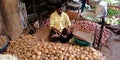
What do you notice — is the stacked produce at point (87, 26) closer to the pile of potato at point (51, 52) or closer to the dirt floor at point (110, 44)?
the dirt floor at point (110, 44)

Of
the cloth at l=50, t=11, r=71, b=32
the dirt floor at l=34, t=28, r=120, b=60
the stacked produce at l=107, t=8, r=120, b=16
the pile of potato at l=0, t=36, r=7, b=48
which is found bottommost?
the dirt floor at l=34, t=28, r=120, b=60

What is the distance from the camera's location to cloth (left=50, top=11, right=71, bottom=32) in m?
5.51

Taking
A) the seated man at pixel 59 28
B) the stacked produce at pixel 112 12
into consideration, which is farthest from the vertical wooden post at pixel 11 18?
the stacked produce at pixel 112 12

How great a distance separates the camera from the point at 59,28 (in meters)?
5.63

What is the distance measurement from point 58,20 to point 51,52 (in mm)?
1273

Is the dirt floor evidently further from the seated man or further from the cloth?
the cloth

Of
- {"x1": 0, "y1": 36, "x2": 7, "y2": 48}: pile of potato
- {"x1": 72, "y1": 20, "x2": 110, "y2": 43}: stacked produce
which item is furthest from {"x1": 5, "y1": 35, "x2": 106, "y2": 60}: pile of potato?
{"x1": 72, "y1": 20, "x2": 110, "y2": 43}: stacked produce

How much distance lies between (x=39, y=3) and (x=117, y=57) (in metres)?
3.48

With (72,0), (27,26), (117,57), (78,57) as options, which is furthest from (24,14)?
(117,57)

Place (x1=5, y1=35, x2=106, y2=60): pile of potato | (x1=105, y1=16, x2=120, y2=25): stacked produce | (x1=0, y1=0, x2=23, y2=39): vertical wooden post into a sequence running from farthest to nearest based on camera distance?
(x1=105, y1=16, x2=120, y2=25): stacked produce, (x1=0, y1=0, x2=23, y2=39): vertical wooden post, (x1=5, y1=35, x2=106, y2=60): pile of potato

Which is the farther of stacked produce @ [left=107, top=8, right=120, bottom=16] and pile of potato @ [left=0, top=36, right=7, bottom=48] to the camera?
stacked produce @ [left=107, top=8, right=120, bottom=16]

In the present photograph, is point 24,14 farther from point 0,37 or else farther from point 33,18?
point 0,37

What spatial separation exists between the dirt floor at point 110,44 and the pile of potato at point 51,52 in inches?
15.2

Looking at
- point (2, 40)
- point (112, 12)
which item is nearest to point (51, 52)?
point (2, 40)
